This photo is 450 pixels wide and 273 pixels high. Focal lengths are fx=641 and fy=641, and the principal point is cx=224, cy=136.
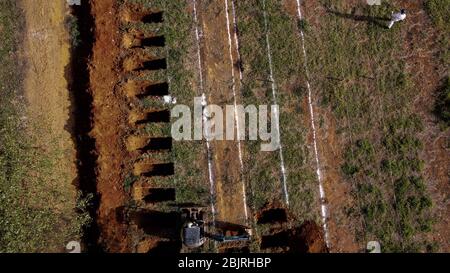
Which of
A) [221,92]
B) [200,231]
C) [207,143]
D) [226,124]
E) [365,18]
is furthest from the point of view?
[365,18]

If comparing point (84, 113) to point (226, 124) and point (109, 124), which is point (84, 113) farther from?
point (226, 124)

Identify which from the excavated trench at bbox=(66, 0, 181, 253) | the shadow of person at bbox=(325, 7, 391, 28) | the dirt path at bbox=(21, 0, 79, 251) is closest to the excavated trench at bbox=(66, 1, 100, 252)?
the excavated trench at bbox=(66, 0, 181, 253)

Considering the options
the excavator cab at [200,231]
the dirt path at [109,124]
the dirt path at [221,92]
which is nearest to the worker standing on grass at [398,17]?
the dirt path at [221,92]

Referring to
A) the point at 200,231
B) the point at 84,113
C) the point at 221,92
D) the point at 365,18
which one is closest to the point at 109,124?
the point at 84,113

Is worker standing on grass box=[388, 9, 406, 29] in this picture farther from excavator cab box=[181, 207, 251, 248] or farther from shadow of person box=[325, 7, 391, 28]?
excavator cab box=[181, 207, 251, 248]

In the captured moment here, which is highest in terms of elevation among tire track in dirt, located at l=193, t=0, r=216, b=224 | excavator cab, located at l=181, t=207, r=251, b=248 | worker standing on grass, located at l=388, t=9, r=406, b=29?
worker standing on grass, located at l=388, t=9, r=406, b=29

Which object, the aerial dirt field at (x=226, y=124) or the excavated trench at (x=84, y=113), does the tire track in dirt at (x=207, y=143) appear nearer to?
the aerial dirt field at (x=226, y=124)
